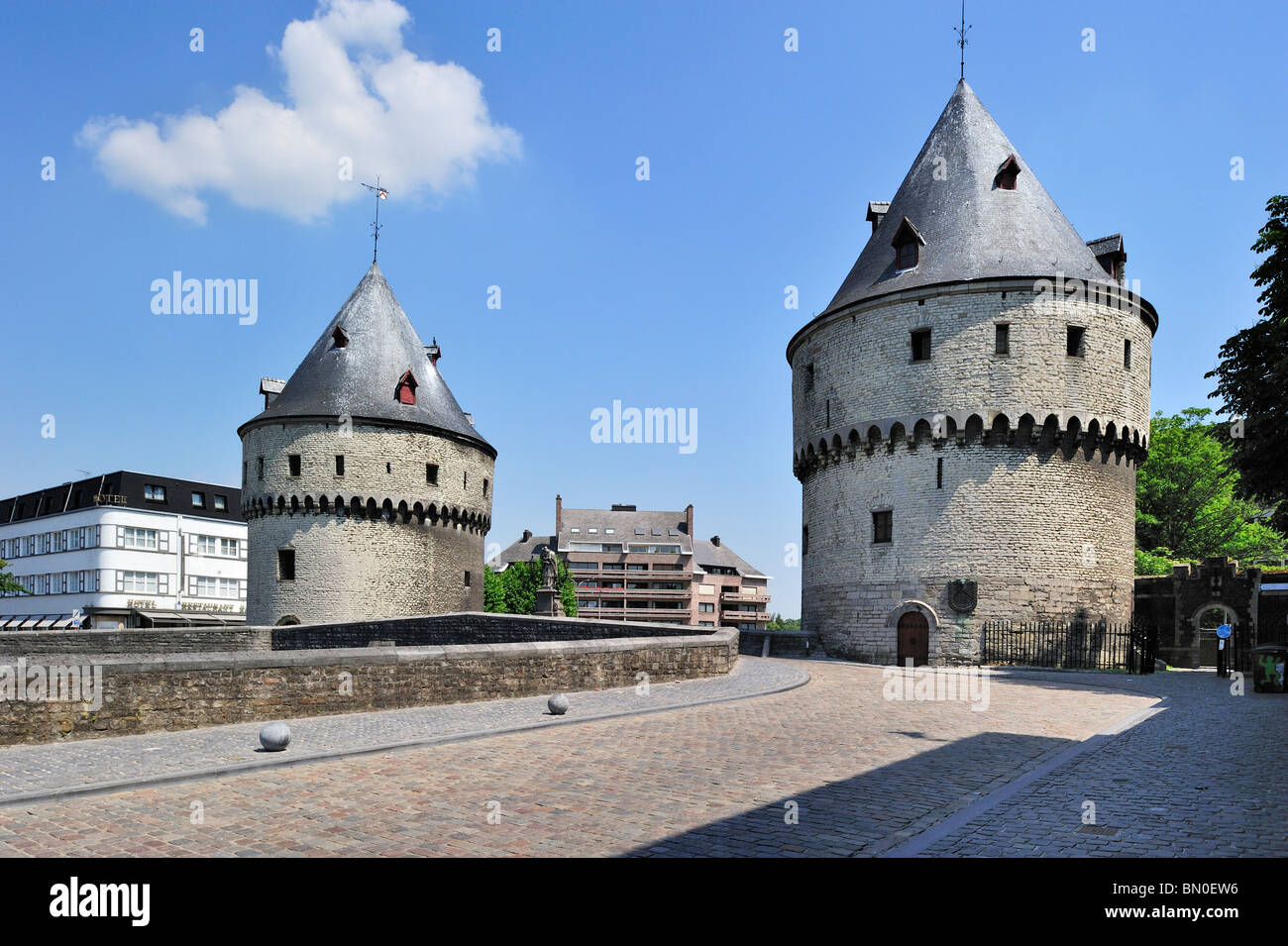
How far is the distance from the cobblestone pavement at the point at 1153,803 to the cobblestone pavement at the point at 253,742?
246 inches

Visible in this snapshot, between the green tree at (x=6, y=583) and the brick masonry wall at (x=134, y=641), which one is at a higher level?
the brick masonry wall at (x=134, y=641)

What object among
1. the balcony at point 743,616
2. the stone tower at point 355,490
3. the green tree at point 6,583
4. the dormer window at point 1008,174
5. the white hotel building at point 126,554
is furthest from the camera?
the balcony at point 743,616

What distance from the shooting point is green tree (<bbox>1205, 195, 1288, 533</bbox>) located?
17.4m

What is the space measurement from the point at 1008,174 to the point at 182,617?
54573 millimetres

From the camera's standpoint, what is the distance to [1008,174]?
29.8 metres

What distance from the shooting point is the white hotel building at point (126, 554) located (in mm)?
63531

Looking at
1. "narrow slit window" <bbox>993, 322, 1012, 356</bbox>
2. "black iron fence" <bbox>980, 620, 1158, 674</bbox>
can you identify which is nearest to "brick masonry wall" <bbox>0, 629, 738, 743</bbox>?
"black iron fence" <bbox>980, 620, 1158, 674</bbox>

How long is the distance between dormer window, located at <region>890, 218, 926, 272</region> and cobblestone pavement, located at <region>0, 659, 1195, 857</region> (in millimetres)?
19927

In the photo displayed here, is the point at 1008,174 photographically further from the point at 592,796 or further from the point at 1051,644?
the point at 592,796

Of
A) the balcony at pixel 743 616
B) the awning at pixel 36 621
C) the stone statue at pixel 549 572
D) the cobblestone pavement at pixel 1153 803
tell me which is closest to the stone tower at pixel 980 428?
the stone statue at pixel 549 572

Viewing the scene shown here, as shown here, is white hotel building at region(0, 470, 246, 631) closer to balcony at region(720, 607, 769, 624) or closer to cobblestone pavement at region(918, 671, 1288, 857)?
balcony at region(720, 607, 769, 624)

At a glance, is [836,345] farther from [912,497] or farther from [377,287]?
[377,287]

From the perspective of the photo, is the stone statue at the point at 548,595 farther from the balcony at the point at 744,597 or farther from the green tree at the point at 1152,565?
the balcony at the point at 744,597
